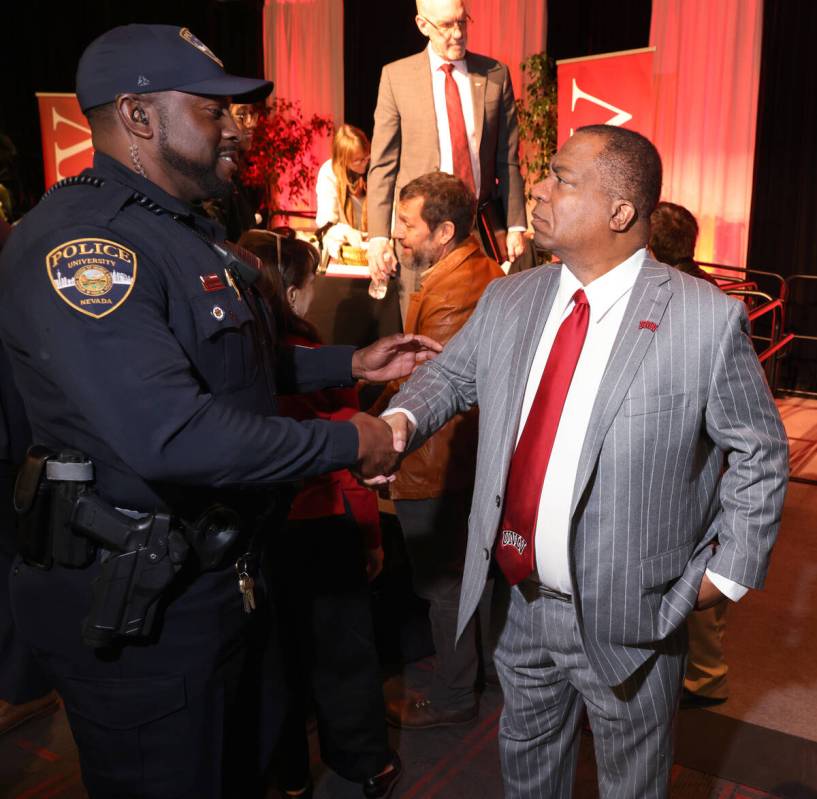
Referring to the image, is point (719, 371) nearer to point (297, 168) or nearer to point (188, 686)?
point (188, 686)

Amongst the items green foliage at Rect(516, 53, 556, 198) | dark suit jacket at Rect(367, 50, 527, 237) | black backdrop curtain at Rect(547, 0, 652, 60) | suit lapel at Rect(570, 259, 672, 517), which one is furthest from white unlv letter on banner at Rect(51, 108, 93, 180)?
suit lapel at Rect(570, 259, 672, 517)

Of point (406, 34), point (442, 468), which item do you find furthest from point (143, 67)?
point (406, 34)

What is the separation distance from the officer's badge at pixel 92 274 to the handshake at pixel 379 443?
1.70 ft

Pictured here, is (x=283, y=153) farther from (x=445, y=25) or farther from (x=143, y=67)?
(x=143, y=67)

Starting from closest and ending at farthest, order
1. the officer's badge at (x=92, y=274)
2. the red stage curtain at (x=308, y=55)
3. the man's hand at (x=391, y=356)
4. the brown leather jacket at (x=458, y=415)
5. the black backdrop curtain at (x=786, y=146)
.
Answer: the officer's badge at (x=92, y=274) < the man's hand at (x=391, y=356) < the brown leather jacket at (x=458, y=415) < the black backdrop curtain at (x=786, y=146) < the red stage curtain at (x=308, y=55)

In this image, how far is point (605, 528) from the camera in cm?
163

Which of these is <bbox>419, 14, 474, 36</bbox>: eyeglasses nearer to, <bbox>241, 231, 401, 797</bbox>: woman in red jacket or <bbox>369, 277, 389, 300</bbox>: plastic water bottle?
<bbox>369, 277, 389, 300</bbox>: plastic water bottle

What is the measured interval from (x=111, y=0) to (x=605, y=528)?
1187 cm

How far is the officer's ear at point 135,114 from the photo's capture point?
1531 millimetres

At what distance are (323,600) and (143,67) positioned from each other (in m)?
1.42

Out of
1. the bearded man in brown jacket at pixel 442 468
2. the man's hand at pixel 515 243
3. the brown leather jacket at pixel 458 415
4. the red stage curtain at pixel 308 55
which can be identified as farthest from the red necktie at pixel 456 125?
the red stage curtain at pixel 308 55

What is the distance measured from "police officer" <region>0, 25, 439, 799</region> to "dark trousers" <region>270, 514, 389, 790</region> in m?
0.59

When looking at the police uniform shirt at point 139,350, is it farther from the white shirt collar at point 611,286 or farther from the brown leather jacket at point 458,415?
the brown leather jacket at point 458,415

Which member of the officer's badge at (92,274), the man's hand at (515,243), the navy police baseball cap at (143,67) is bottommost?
the man's hand at (515,243)
